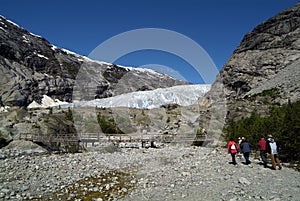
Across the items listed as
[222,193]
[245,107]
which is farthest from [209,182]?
[245,107]

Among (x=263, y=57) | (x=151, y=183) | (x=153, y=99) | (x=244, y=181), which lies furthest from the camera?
(x=153, y=99)

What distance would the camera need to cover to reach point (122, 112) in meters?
65.1

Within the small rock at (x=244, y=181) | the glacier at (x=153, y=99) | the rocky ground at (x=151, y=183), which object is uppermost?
the glacier at (x=153, y=99)

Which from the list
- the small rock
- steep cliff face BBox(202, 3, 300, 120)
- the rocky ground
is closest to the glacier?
steep cliff face BBox(202, 3, 300, 120)

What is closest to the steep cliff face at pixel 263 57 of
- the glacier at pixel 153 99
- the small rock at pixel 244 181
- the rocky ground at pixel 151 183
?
the glacier at pixel 153 99

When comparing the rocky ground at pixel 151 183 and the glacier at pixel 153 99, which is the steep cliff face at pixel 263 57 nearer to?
the glacier at pixel 153 99

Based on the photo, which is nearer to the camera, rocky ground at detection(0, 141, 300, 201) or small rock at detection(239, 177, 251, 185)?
rocky ground at detection(0, 141, 300, 201)

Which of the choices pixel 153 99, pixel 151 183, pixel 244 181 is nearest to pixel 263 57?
pixel 153 99

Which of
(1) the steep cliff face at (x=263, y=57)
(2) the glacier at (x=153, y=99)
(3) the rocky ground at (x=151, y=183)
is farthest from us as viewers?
(2) the glacier at (x=153, y=99)

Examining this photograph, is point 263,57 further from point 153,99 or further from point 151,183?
point 151,183

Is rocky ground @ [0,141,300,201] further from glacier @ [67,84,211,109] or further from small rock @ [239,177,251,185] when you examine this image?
glacier @ [67,84,211,109]

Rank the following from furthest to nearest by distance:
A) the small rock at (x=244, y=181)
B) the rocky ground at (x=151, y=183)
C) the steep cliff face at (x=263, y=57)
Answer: the steep cliff face at (x=263, y=57), the small rock at (x=244, y=181), the rocky ground at (x=151, y=183)

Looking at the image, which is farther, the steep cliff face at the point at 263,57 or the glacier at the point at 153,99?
the glacier at the point at 153,99

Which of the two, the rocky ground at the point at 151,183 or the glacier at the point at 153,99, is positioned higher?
the glacier at the point at 153,99
